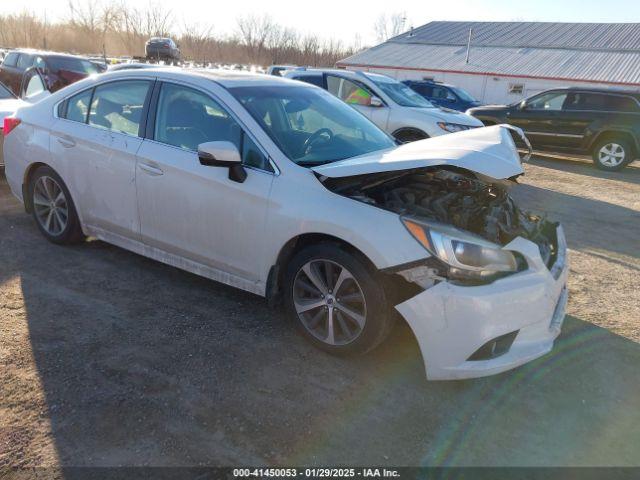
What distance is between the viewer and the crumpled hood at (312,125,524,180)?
9.52 ft

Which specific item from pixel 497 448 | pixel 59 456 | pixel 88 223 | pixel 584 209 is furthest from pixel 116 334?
pixel 584 209

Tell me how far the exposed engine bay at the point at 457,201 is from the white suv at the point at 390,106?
5400mm

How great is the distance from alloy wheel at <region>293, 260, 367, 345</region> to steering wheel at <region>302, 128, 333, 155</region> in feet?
2.98

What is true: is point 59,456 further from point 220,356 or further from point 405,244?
point 405,244

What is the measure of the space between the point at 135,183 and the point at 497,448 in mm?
3080

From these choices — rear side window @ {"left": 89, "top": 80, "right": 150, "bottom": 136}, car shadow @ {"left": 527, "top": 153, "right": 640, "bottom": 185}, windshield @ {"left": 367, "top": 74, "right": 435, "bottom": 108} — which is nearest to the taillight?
rear side window @ {"left": 89, "top": 80, "right": 150, "bottom": 136}

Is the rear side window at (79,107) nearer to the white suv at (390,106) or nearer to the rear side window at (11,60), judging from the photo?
the white suv at (390,106)

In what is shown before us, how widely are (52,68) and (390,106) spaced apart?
9.55 m

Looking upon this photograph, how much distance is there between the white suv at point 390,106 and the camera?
9.16 metres

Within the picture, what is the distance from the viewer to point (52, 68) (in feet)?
44.3

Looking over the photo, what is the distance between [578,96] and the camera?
41.0 feet

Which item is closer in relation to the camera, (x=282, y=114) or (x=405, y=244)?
(x=405, y=244)

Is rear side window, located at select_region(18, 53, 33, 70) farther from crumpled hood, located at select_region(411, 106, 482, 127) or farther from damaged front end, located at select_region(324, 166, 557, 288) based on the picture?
damaged front end, located at select_region(324, 166, 557, 288)

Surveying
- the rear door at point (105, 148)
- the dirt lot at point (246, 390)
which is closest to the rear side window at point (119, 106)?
the rear door at point (105, 148)
